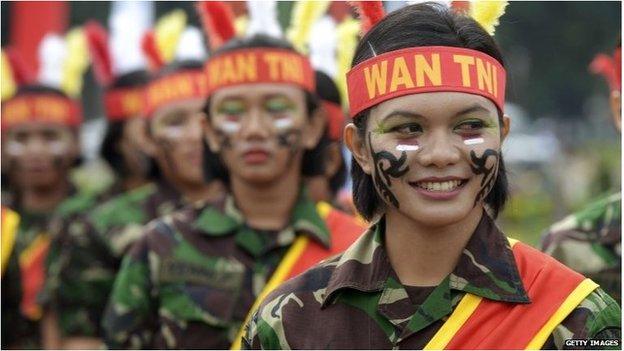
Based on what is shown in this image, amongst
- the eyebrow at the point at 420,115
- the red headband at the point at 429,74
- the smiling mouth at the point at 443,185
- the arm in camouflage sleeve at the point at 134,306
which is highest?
the red headband at the point at 429,74

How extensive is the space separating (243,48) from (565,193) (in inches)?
568

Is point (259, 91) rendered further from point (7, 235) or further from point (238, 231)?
point (7, 235)

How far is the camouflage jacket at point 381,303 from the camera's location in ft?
13.5

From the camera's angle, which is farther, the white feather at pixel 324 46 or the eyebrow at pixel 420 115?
the white feather at pixel 324 46

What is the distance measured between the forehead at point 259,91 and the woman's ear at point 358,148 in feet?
6.76

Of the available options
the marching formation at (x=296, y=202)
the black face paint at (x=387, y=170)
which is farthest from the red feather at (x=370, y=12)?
the black face paint at (x=387, y=170)

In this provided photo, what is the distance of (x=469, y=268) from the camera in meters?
4.22

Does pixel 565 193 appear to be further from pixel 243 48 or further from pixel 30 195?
pixel 243 48

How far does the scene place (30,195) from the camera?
11.0m

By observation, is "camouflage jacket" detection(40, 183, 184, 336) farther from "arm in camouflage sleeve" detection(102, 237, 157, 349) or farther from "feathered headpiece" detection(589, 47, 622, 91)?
"feathered headpiece" detection(589, 47, 622, 91)

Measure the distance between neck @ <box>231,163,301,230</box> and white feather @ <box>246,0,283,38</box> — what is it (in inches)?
34.2

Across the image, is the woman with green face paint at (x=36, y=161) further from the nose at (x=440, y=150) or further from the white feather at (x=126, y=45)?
the nose at (x=440, y=150)

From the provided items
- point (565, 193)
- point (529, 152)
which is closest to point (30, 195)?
point (565, 193)

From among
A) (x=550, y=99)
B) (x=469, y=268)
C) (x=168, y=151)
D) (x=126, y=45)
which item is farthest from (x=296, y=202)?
(x=550, y=99)
